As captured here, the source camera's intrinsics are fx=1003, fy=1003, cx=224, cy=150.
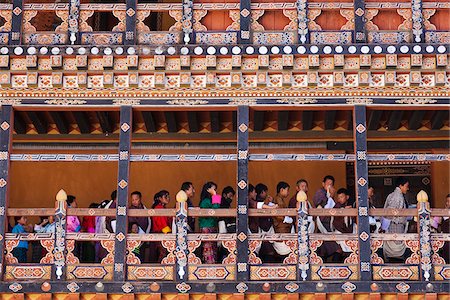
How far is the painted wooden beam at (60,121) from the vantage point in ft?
51.0

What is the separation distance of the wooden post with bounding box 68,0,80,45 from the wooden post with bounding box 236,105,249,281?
2.40 metres

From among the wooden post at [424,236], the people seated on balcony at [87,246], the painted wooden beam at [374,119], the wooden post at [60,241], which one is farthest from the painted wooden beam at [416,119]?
the wooden post at [60,241]

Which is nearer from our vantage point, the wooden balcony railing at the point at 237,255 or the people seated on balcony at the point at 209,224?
the wooden balcony railing at the point at 237,255

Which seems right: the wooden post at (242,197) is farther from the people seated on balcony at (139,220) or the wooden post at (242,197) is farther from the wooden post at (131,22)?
the wooden post at (131,22)

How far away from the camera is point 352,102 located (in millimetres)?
13477

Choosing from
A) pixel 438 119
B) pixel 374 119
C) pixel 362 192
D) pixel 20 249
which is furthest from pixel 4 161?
pixel 438 119

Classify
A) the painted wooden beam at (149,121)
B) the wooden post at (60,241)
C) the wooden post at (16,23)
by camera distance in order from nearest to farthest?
the wooden post at (60,241)
the wooden post at (16,23)
the painted wooden beam at (149,121)

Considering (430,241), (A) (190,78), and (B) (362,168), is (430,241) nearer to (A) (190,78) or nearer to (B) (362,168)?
(B) (362,168)

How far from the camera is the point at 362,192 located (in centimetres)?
1315

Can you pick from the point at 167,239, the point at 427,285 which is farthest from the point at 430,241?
the point at 167,239

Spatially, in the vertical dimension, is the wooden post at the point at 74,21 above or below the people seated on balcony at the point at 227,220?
above

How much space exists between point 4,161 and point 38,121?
94.6 inches

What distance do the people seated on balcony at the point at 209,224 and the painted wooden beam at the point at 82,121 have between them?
2.93 meters

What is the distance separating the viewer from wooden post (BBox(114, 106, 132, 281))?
1295 cm
